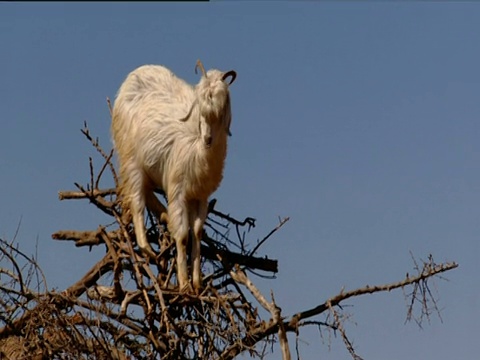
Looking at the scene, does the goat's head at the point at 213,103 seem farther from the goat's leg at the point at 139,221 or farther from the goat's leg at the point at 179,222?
the goat's leg at the point at 139,221

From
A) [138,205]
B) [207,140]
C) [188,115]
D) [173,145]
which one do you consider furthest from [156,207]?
[207,140]

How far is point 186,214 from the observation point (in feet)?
35.9

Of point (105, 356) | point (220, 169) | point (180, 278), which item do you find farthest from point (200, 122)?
point (105, 356)

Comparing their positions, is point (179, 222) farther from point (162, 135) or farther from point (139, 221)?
point (162, 135)

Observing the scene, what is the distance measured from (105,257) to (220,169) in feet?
3.76

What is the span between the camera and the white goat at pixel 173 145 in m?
10.6

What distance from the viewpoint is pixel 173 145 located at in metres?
10.9

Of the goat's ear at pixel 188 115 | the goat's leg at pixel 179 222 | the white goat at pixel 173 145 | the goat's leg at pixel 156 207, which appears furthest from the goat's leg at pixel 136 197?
the goat's ear at pixel 188 115

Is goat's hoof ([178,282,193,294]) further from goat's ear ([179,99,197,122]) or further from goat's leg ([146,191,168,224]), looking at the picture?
goat's ear ([179,99,197,122])

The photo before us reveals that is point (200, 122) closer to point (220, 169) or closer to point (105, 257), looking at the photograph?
point (220, 169)

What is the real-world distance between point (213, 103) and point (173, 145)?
64cm

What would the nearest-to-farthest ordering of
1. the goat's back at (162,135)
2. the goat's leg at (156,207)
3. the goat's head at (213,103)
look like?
the goat's head at (213,103), the goat's back at (162,135), the goat's leg at (156,207)

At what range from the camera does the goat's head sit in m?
10.4

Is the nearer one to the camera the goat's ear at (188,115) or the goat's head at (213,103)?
the goat's head at (213,103)
